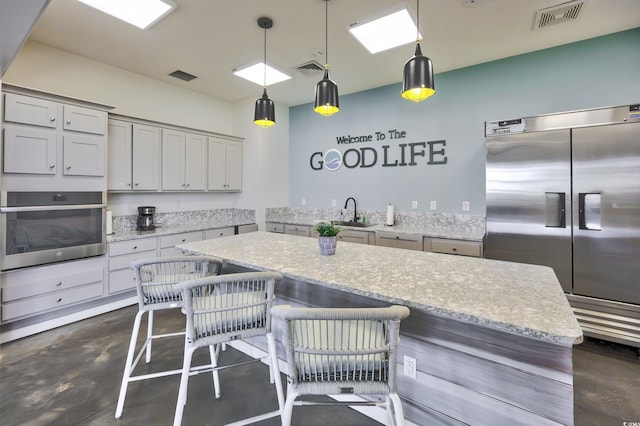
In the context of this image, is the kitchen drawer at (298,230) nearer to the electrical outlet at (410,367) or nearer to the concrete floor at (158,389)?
the concrete floor at (158,389)

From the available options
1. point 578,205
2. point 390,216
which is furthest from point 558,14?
point 390,216

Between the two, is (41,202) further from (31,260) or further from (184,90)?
(184,90)

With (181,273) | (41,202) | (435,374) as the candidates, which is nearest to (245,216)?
(41,202)

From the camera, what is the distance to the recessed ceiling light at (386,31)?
2.65m

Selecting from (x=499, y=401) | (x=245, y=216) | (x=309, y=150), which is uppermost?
(x=309, y=150)

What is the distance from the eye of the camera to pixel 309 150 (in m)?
5.25

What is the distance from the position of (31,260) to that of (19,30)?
6.57ft

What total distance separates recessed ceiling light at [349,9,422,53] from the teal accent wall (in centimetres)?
67

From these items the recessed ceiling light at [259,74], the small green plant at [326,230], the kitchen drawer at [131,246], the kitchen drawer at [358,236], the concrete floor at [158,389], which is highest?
the recessed ceiling light at [259,74]

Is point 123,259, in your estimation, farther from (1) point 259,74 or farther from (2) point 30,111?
(1) point 259,74

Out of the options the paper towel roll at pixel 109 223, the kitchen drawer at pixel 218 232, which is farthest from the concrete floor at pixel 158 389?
the kitchen drawer at pixel 218 232

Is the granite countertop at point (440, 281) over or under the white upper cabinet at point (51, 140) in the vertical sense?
under

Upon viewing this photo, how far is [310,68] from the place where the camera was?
12.3 feet

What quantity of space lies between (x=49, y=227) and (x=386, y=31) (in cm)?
378
